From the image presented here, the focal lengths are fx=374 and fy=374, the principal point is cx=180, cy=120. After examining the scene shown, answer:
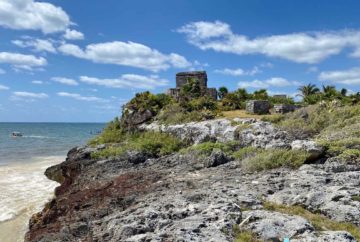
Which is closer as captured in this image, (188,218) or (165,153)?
(188,218)

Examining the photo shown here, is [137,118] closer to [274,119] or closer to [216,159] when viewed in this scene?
[274,119]

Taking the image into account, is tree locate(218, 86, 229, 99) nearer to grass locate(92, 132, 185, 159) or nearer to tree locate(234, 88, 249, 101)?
tree locate(234, 88, 249, 101)

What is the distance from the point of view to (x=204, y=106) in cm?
3133

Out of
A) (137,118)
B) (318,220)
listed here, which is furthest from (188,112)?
(318,220)

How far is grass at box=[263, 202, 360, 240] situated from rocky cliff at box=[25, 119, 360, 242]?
0.02 metres

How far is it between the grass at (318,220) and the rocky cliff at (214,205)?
0.07 ft

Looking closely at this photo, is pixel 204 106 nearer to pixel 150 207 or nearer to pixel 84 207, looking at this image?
pixel 84 207

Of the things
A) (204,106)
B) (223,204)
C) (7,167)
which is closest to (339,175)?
(223,204)

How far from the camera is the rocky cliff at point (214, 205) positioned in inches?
302

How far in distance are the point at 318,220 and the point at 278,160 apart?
6167 millimetres

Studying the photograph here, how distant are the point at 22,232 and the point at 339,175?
12.3 metres

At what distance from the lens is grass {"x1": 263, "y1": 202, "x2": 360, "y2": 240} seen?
7.98m

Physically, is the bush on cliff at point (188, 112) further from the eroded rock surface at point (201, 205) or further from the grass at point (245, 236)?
the grass at point (245, 236)

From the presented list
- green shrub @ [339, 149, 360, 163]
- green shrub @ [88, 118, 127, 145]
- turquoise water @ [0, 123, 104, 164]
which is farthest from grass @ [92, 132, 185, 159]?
turquoise water @ [0, 123, 104, 164]
